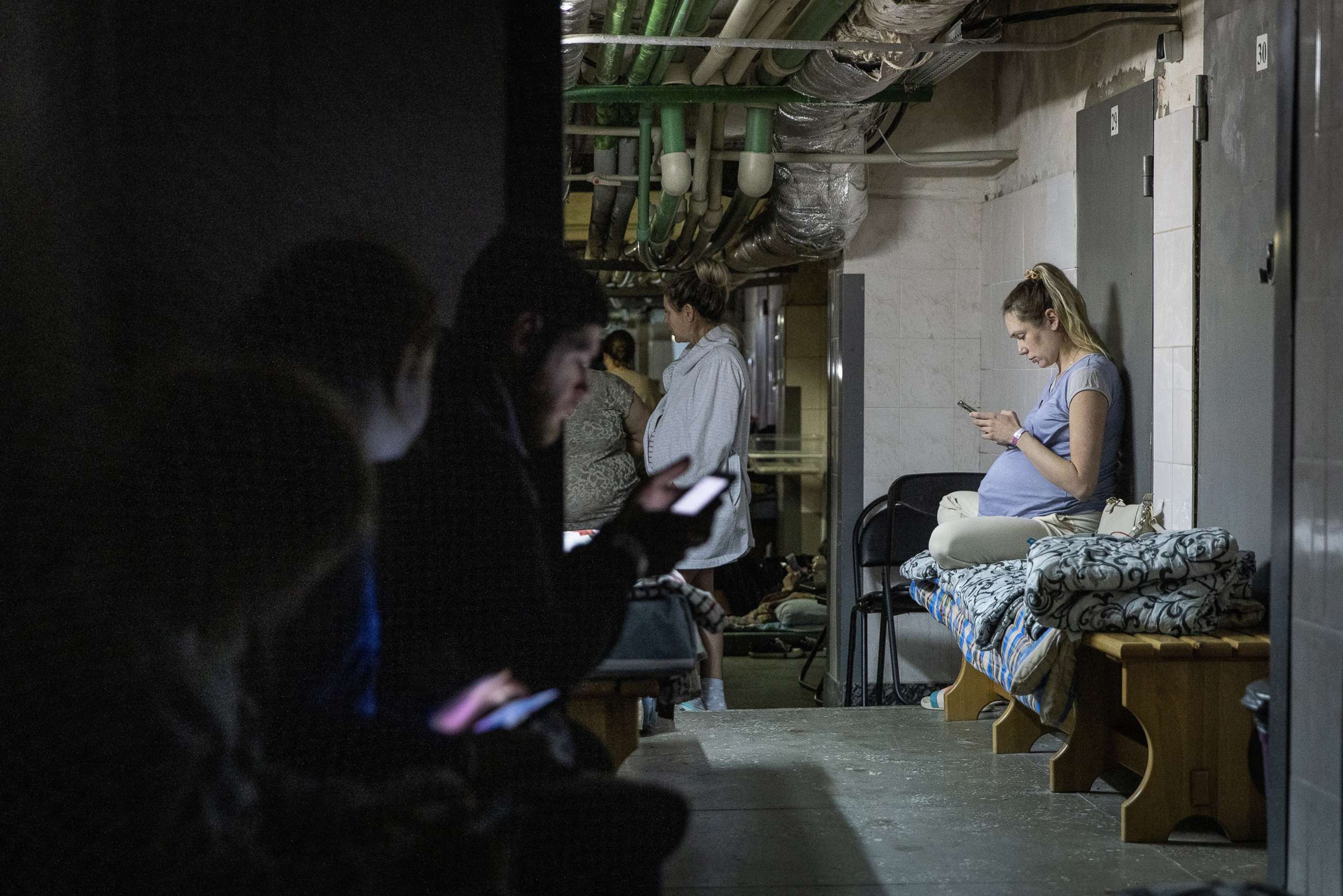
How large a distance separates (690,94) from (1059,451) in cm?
170

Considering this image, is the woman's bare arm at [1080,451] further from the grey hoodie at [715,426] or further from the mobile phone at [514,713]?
the mobile phone at [514,713]

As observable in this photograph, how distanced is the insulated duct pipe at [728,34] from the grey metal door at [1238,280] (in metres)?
1.13

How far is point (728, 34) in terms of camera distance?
350 centimetres

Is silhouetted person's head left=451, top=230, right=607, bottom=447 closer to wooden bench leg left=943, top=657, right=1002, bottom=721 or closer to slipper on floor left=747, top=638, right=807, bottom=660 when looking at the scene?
wooden bench leg left=943, top=657, right=1002, bottom=721

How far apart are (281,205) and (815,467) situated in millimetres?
4934

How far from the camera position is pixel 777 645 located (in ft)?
20.6

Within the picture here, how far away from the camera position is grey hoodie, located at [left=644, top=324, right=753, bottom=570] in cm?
374

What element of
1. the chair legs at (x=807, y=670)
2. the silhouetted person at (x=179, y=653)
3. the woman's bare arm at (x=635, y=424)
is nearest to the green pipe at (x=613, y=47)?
the woman's bare arm at (x=635, y=424)

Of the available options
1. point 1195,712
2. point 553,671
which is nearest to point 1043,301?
point 1195,712

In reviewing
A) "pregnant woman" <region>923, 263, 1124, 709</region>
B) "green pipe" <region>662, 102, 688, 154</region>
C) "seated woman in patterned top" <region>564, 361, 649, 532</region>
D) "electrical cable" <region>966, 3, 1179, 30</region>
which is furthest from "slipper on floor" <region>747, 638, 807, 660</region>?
"electrical cable" <region>966, 3, 1179, 30</region>

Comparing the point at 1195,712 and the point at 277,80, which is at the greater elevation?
the point at 277,80

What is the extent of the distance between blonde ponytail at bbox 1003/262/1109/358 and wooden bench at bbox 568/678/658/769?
5.47 ft

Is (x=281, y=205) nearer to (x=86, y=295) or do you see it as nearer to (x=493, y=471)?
(x=86, y=295)

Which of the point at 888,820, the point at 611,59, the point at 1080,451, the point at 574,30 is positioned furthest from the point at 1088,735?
the point at 611,59
